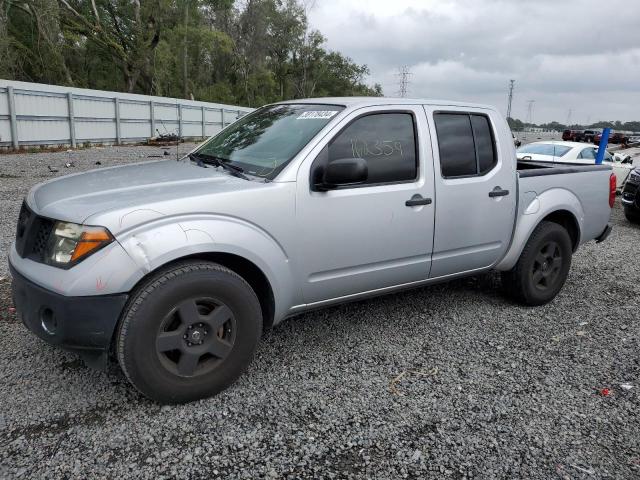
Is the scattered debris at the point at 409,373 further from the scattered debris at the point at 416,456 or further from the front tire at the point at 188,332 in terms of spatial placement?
the front tire at the point at 188,332

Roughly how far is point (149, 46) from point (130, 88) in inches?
131

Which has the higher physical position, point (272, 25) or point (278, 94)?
point (272, 25)

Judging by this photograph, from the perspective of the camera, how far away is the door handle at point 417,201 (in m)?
3.52

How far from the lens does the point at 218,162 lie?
3.49 metres

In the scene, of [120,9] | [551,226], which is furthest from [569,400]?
[120,9]

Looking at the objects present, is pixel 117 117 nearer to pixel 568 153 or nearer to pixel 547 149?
pixel 547 149

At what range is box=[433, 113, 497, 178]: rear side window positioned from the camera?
12.5 feet

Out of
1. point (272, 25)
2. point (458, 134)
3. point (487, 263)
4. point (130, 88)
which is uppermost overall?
point (272, 25)

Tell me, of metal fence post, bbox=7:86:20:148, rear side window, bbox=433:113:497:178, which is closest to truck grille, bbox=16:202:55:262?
rear side window, bbox=433:113:497:178

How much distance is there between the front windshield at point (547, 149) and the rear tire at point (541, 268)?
8.43 m

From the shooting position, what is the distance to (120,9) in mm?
36250

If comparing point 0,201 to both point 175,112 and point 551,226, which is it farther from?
point 175,112

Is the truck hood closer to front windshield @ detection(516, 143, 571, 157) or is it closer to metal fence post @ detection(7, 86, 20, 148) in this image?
front windshield @ detection(516, 143, 571, 157)

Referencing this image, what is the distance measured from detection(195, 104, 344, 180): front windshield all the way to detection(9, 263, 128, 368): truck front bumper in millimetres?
1192
